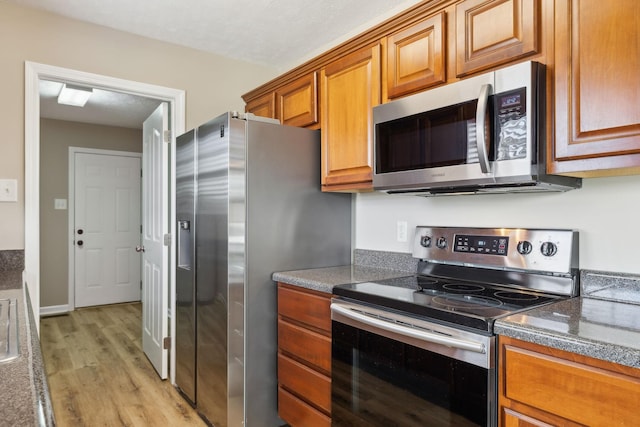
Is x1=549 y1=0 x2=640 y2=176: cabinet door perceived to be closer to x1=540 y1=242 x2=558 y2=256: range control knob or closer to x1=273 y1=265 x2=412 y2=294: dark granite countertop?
x1=540 y1=242 x2=558 y2=256: range control knob

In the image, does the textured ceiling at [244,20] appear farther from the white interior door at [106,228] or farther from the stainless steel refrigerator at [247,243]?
the white interior door at [106,228]

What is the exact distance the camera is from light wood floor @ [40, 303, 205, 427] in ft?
7.73

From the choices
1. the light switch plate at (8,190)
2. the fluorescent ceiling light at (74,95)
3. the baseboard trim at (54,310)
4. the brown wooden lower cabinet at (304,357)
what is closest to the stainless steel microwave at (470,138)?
the brown wooden lower cabinet at (304,357)

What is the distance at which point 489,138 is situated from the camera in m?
1.44

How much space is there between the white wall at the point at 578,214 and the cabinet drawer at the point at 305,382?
0.80 meters

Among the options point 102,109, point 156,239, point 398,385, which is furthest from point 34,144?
point 398,385

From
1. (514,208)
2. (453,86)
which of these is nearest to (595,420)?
(514,208)

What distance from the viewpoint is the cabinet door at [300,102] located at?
7.56 feet

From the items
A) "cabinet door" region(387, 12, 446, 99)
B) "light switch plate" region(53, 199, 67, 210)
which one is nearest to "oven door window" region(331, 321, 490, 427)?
"cabinet door" region(387, 12, 446, 99)

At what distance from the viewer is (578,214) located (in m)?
1.56

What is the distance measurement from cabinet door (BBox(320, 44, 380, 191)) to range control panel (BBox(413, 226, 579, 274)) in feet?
1.38

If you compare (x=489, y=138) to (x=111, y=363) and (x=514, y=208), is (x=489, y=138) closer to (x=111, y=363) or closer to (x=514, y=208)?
(x=514, y=208)

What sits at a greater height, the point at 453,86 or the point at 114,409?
the point at 453,86

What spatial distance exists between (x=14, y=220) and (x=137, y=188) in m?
3.04
